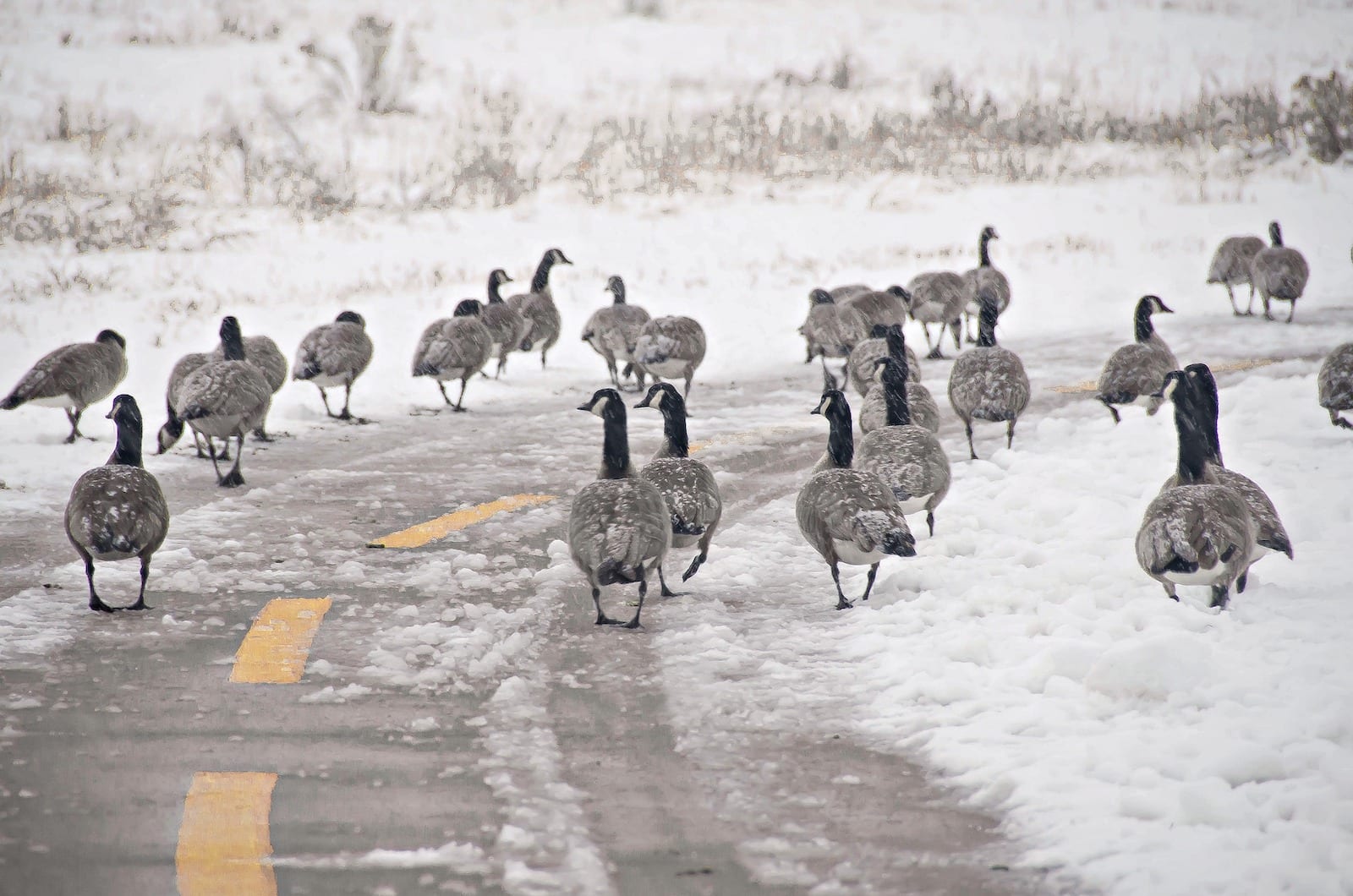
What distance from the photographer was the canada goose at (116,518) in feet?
22.6

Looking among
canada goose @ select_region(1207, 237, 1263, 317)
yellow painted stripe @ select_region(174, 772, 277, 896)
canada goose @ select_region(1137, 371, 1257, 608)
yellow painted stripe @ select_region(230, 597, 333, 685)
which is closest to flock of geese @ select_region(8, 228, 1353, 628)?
canada goose @ select_region(1137, 371, 1257, 608)

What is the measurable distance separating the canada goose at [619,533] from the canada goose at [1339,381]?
6655mm

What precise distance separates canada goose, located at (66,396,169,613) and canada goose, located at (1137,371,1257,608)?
19.3 feet

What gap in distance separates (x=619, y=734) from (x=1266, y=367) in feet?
40.7

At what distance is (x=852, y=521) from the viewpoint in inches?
276

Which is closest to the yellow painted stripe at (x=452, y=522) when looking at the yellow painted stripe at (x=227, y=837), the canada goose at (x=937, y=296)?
the yellow painted stripe at (x=227, y=837)

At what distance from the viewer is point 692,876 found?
428 cm

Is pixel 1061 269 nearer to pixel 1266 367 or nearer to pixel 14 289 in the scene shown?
pixel 1266 367

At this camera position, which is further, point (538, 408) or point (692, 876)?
point (538, 408)

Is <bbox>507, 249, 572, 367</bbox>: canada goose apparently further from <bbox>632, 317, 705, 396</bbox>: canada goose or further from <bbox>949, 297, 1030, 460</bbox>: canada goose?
<bbox>949, 297, 1030, 460</bbox>: canada goose

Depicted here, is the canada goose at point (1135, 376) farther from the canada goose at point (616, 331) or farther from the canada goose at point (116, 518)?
the canada goose at point (116, 518)

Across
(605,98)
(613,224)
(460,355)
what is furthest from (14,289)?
(605,98)

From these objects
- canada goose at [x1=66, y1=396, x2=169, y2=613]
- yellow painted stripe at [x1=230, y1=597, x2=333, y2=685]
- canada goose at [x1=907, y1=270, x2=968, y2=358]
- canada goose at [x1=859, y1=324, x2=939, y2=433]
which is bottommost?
yellow painted stripe at [x1=230, y1=597, x2=333, y2=685]

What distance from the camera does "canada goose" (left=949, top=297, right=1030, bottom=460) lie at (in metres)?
10.6
